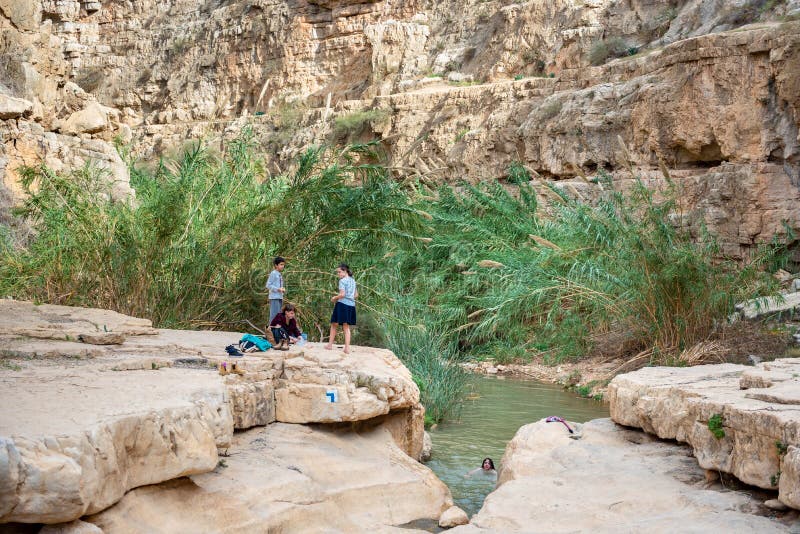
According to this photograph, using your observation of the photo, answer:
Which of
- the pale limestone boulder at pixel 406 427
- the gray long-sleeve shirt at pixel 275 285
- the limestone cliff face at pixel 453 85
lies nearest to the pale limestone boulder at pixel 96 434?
the pale limestone boulder at pixel 406 427

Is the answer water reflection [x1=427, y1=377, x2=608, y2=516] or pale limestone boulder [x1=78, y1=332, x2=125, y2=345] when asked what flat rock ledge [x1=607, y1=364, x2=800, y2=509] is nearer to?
water reflection [x1=427, y1=377, x2=608, y2=516]

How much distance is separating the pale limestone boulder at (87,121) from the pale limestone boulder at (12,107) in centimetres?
94

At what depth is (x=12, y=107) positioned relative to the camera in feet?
41.6

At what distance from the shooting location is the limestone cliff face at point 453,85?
15242 mm

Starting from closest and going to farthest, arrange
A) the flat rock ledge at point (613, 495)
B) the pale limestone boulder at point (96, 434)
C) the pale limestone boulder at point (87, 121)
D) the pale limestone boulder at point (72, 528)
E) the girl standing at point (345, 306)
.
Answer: the pale limestone boulder at point (96, 434) < the pale limestone boulder at point (72, 528) < the flat rock ledge at point (613, 495) < the girl standing at point (345, 306) < the pale limestone boulder at point (87, 121)

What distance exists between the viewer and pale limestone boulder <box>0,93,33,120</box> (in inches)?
495

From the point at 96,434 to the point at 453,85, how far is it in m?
28.6

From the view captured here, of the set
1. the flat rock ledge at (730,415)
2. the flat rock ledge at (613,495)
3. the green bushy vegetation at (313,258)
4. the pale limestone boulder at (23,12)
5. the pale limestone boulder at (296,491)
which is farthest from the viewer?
the pale limestone boulder at (23,12)

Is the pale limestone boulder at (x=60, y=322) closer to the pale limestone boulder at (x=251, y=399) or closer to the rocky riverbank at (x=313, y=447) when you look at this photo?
the rocky riverbank at (x=313, y=447)

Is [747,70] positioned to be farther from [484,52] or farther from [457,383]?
[484,52]

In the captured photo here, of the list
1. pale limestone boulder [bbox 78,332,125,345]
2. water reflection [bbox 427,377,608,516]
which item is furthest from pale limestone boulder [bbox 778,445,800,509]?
pale limestone boulder [bbox 78,332,125,345]

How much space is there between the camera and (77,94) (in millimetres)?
14500

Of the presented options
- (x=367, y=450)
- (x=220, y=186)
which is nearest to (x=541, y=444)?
(x=367, y=450)

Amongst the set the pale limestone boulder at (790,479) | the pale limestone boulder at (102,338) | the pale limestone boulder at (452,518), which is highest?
the pale limestone boulder at (102,338)
